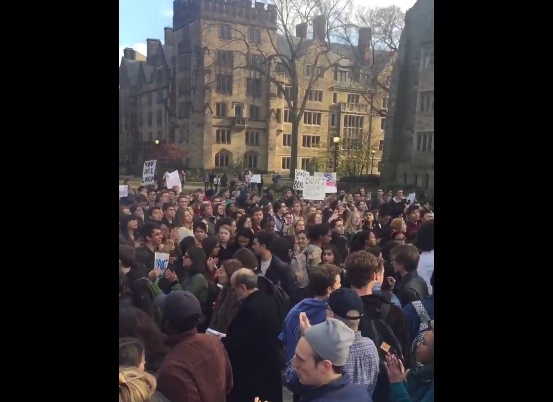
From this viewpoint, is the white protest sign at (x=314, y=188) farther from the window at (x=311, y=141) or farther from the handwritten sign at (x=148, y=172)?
the handwritten sign at (x=148, y=172)

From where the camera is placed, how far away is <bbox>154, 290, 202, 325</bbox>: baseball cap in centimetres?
265

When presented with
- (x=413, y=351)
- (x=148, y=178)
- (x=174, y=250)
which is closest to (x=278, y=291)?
(x=174, y=250)

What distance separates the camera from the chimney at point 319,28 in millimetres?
3035

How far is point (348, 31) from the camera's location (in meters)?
3.04

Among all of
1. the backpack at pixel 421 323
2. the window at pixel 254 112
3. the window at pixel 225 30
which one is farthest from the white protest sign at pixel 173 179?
the backpack at pixel 421 323

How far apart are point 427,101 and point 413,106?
0.10 m

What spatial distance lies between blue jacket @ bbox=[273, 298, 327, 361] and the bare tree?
1.36 metres

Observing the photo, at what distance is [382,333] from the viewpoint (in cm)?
289

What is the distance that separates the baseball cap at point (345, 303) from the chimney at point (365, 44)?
1581 mm

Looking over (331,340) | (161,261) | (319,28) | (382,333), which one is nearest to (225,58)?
(319,28)

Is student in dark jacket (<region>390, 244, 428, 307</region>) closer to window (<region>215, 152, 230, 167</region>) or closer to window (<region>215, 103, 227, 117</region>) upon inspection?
window (<region>215, 152, 230, 167</region>)

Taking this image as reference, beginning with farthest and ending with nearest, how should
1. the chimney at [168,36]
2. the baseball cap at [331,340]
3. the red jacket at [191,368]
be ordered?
1. the chimney at [168,36]
2. the baseball cap at [331,340]
3. the red jacket at [191,368]

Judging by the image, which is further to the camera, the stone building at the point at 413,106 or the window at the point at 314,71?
the window at the point at 314,71
